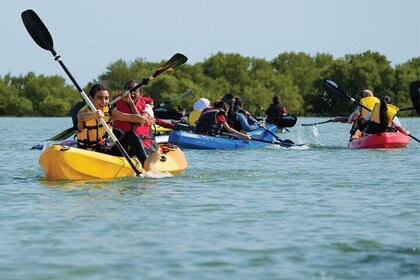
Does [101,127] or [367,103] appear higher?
[367,103]

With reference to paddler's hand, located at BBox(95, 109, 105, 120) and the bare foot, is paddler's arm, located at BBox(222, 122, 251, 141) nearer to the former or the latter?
the bare foot

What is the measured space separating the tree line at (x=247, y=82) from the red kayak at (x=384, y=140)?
161ft

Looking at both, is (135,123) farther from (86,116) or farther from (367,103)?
(367,103)

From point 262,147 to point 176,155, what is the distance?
644 centimetres

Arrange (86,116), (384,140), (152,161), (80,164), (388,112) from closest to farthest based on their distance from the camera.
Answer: (86,116) → (80,164) → (152,161) → (388,112) → (384,140)

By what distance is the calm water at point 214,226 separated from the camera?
5.94 metres

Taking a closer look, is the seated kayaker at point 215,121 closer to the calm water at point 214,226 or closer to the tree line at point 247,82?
the calm water at point 214,226

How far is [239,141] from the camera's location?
17.8 metres

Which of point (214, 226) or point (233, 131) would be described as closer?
point (214, 226)

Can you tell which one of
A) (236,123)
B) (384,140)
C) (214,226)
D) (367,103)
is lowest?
(214,226)

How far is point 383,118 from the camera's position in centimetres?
1733

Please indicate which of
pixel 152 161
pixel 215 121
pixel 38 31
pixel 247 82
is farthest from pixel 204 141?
pixel 247 82

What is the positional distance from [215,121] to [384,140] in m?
3.01

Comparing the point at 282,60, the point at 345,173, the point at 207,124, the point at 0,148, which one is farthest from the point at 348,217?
the point at 282,60
